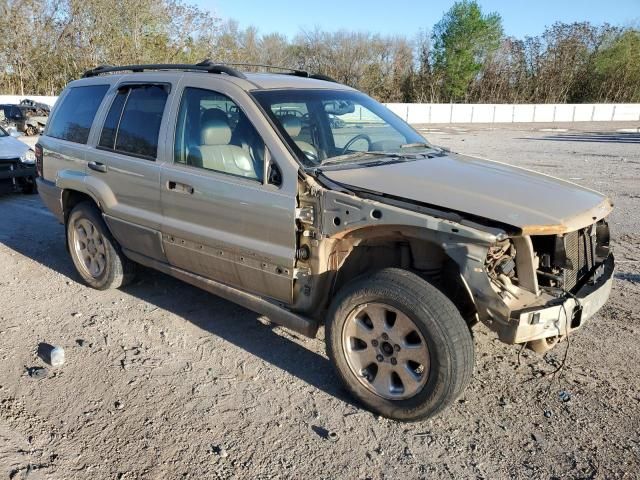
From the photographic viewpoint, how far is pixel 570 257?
127 inches

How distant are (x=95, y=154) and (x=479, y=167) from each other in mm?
3272

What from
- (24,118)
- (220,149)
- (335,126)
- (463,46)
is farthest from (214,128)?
(463,46)

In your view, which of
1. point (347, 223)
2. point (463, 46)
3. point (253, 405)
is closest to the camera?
point (347, 223)

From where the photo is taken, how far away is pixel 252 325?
4.45 meters

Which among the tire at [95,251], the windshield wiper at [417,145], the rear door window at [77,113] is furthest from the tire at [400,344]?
the rear door window at [77,113]

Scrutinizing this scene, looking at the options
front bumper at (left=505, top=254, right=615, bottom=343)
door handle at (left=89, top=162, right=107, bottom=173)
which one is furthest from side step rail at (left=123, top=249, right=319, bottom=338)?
front bumper at (left=505, top=254, right=615, bottom=343)

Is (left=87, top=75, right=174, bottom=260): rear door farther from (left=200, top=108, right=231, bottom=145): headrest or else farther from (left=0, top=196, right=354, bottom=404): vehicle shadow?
(left=0, top=196, right=354, bottom=404): vehicle shadow

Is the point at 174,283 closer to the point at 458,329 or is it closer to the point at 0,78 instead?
the point at 458,329

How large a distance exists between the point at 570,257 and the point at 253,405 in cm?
210

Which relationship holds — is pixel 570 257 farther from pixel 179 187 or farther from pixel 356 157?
pixel 179 187

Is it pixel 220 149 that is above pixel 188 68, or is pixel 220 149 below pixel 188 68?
below

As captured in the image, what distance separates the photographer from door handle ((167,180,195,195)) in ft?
12.9

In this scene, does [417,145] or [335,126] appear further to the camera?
[417,145]

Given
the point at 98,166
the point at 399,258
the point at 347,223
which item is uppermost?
the point at 98,166
